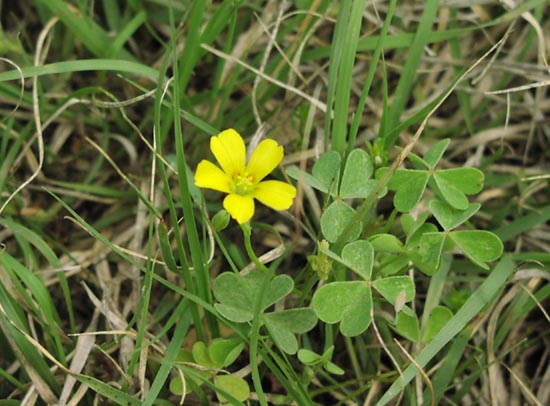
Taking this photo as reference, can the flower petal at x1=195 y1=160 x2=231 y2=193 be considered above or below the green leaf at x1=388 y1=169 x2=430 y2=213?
above

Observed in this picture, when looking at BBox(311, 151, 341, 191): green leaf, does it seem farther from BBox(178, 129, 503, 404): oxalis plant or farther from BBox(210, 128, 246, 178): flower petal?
BBox(210, 128, 246, 178): flower petal

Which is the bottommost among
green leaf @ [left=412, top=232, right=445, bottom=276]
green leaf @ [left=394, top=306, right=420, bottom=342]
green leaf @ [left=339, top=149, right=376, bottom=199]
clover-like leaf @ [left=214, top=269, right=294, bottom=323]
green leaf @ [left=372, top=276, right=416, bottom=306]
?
green leaf @ [left=394, top=306, right=420, bottom=342]

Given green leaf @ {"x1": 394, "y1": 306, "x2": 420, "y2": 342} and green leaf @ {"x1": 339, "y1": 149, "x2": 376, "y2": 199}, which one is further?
green leaf @ {"x1": 394, "y1": 306, "x2": 420, "y2": 342}

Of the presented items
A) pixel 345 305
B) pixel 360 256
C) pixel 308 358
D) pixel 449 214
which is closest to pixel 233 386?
pixel 308 358

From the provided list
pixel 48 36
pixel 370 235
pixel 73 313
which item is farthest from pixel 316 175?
pixel 48 36

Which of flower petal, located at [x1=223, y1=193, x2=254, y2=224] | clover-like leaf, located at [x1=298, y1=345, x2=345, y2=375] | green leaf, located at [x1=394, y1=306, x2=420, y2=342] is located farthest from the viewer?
green leaf, located at [x1=394, y1=306, x2=420, y2=342]

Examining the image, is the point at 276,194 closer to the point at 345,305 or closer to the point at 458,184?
the point at 345,305

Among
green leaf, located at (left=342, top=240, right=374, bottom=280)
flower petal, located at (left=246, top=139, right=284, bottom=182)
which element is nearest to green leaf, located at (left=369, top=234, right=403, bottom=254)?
green leaf, located at (left=342, top=240, right=374, bottom=280)

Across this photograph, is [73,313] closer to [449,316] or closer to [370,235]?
[370,235]

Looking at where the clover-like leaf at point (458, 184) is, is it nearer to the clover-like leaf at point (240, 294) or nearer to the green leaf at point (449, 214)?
the green leaf at point (449, 214)
